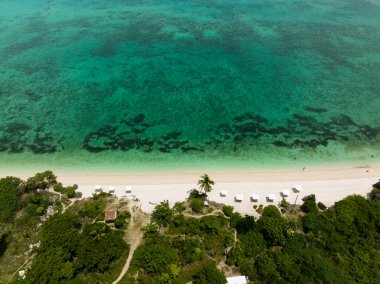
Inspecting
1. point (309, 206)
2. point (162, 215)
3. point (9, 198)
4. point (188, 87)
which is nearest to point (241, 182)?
point (309, 206)

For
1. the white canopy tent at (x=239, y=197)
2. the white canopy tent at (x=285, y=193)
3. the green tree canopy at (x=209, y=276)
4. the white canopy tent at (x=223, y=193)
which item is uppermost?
the white canopy tent at (x=285, y=193)

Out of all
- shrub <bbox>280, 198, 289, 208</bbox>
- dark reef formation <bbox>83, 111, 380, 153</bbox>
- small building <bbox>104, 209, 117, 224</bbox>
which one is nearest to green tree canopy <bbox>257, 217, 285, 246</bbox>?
shrub <bbox>280, 198, 289, 208</bbox>

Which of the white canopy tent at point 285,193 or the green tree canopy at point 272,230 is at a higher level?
the white canopy tent at point 285,193

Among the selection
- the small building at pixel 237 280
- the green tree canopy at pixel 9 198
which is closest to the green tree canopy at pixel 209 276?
the small building at pixel 237 280

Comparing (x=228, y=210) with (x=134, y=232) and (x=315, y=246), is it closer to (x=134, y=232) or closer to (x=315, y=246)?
(x=315, y=246)

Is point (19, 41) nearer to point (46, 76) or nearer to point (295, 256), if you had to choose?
point (46, 76)

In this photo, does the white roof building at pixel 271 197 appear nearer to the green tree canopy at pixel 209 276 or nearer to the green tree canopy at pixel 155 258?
the green tree canopy at pixel 209 276
